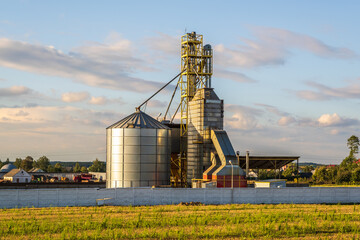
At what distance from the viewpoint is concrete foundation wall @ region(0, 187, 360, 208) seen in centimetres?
4291

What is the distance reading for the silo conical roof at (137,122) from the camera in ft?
203

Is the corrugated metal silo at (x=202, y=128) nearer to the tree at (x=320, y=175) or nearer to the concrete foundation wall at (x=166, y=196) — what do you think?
the concrete foundation wall at (x=166, y=196)

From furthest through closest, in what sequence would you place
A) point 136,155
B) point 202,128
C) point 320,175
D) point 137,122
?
point 320,175
point 202,128
point 137,122
point 136,155

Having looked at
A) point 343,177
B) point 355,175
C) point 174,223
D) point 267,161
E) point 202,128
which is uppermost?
point 202,128

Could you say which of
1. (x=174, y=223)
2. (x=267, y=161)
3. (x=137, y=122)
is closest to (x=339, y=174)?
(x=267, y=161)

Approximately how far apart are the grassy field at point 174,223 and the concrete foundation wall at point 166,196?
2273 mm

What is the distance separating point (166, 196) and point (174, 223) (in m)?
14.3

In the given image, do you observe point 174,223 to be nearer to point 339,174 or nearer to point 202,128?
point 202,128

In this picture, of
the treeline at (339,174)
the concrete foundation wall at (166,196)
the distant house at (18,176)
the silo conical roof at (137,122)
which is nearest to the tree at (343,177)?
the treeline at (339,174)

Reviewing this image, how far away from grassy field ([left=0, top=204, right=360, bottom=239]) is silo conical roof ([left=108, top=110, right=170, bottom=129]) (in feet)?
70.2

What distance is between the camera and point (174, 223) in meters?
31.7

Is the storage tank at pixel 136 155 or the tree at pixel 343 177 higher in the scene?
the storage tank at pixel 136 155

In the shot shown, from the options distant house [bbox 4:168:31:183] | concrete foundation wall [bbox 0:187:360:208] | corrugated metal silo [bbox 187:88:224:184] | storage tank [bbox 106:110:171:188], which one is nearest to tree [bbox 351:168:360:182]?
corrugated metal silo [bbox 187:88:224:184]

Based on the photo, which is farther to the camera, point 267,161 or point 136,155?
point 267,161
